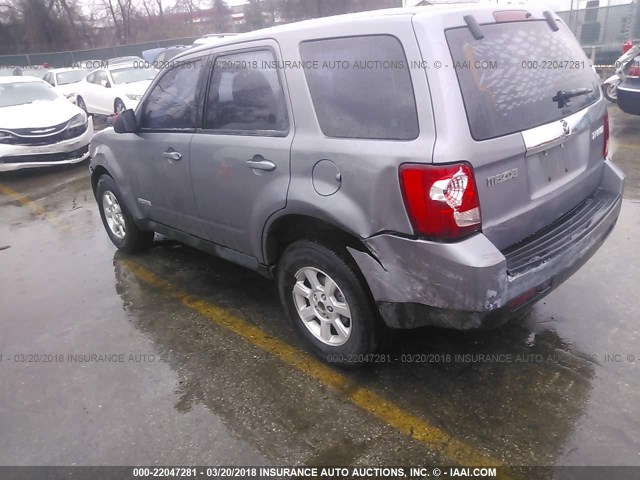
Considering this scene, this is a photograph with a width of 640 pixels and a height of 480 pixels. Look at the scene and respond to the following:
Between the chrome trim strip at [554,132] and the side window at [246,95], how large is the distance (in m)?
1.26

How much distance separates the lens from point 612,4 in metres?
15.9

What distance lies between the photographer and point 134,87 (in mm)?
13180

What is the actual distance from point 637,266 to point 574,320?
989mm

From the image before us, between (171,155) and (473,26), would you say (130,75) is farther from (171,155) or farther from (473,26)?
(473,26)

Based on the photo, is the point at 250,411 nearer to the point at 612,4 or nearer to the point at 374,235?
the point at 374,235

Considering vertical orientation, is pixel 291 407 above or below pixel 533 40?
below

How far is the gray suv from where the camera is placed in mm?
2303

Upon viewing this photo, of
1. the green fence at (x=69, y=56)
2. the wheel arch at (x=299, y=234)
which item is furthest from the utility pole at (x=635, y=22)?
the green fence at (x=69, y=56)

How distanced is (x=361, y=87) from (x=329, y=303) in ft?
3.83

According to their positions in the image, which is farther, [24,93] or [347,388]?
[24,93]

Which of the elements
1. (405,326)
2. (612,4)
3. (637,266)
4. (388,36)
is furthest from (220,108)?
(612,4)

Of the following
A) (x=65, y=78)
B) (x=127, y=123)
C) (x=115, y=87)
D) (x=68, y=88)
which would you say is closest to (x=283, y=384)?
(x=127, y=123)

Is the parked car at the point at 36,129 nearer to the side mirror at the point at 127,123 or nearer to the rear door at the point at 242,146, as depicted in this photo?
the side mirror at the point at 127,123

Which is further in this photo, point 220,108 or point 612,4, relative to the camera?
point 612,4
